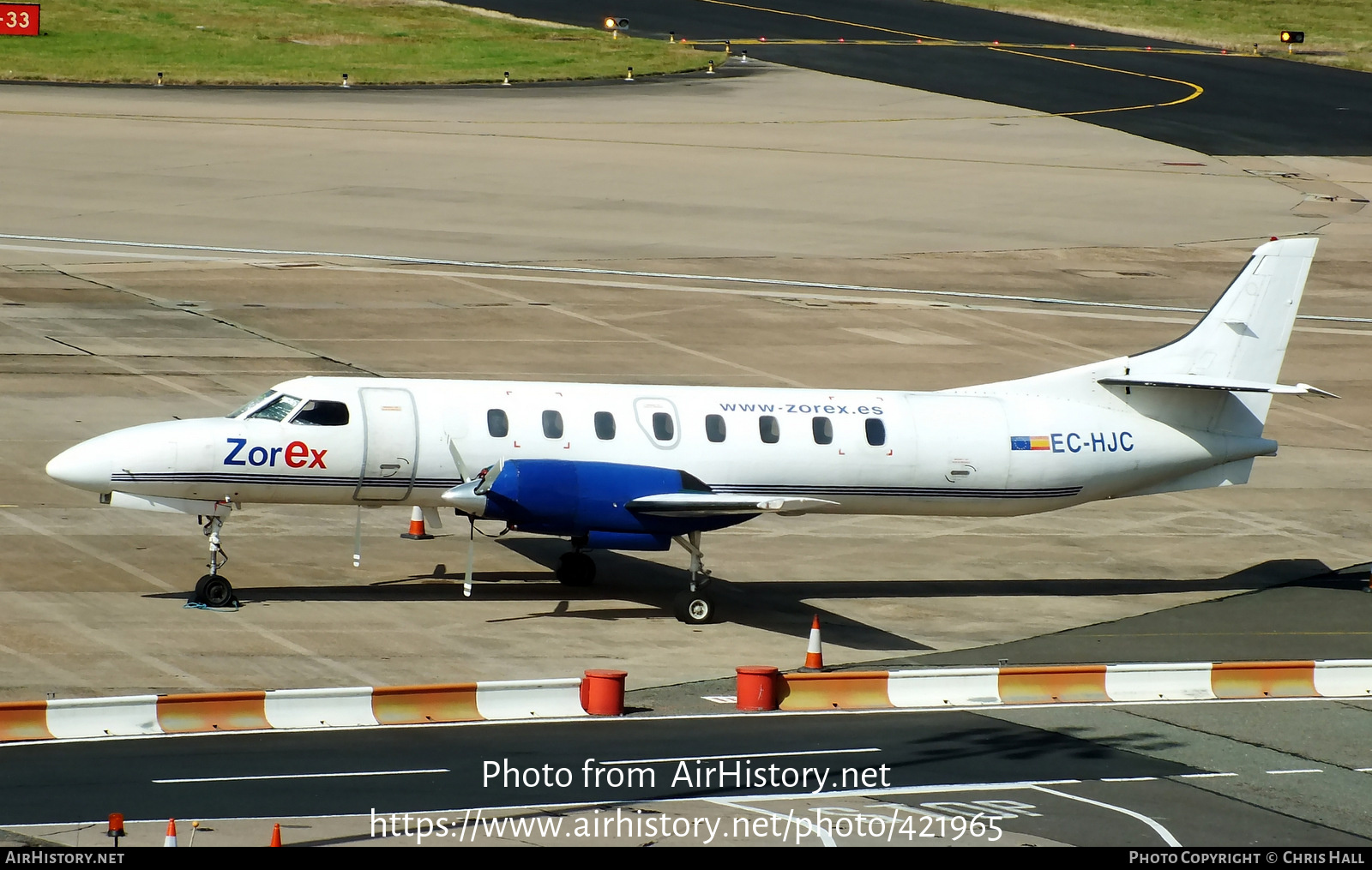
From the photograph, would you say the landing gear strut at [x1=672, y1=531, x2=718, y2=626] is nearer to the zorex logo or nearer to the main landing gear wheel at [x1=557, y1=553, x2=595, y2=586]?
the main landing gear wheel at [x1=557, y1=553, x2=595, y2=586]

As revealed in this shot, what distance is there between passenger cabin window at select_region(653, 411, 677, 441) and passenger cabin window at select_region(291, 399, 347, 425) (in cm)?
473

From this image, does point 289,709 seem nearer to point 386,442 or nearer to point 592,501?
point 386,442

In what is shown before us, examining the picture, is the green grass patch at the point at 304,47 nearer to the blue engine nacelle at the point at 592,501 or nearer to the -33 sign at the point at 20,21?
the -33 sign at the point at 20,21

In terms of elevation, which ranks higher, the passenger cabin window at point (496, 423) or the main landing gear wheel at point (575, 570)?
the passenger cabin window at point (496, 423)

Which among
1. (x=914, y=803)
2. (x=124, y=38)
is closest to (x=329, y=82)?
(x=124, y=38)

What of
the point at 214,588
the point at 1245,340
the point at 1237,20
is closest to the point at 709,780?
the point at 214,588

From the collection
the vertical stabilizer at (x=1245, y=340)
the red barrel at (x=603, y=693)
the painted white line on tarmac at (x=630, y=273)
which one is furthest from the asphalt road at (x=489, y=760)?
the painted white line on tarmac at (x=630, y=273)

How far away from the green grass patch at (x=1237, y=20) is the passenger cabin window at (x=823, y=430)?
74.5m

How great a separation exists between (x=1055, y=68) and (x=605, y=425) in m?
66.4

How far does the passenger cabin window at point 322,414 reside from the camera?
26266mm

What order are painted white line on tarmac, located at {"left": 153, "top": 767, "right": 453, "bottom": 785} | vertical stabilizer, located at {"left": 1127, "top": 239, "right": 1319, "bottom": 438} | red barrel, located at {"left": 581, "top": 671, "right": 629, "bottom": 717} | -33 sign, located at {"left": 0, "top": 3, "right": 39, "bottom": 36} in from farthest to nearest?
-33 sign, located at {"left": 0, "top": 3, "right": 39, "bottom": 36}
vertical stabilizer, located at {"left": 1127, "top": 239, "right": 1319, "bottom": 438}
red barrel, located at {"left": 581, "top": 671, "right": 629, "bottom": 717}
painted white line on tarmac, located at {"left": 153, "top": 767, "right": 453, "bottom": 785}

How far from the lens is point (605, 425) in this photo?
88.7ft

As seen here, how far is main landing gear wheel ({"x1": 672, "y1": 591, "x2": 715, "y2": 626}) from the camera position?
87.8 feet

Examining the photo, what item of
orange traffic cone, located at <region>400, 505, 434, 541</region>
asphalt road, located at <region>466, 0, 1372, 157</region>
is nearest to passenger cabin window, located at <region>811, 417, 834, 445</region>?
orange traffic cone, located at <region>400, 505, 434, 541</region>
